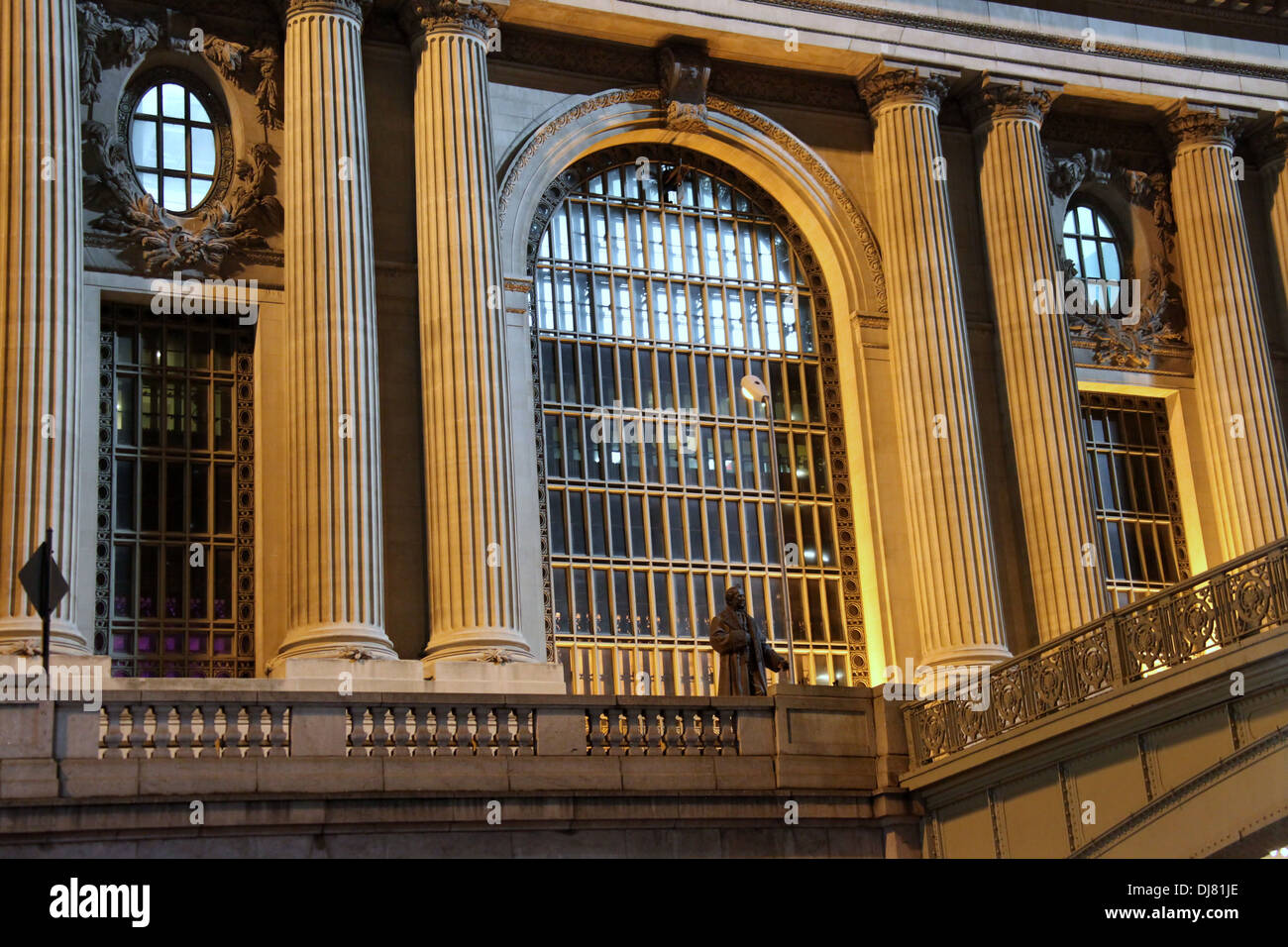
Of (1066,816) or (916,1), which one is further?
(916,1)

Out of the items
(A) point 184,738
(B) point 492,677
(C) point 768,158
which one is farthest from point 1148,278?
(A) point 184,738

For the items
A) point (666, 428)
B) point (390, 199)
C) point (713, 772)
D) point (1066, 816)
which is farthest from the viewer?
point (666, 428)

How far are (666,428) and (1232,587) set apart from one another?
1301 cm

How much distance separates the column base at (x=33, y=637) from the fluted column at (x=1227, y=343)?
1893 cm

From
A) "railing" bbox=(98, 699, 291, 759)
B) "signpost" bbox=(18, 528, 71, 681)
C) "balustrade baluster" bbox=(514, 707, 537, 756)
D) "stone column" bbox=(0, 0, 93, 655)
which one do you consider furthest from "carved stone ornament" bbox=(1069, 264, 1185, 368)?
"signpost" bbox=(18, 528, 71, 681)

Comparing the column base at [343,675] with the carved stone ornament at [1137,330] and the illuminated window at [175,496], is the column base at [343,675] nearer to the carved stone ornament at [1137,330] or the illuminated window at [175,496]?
the illuminated window at [175,496]

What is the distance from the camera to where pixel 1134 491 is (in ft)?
108

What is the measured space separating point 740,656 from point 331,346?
706 centimetres

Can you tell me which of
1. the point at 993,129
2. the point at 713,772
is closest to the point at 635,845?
the point at 713,772

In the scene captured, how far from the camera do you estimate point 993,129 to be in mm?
32062

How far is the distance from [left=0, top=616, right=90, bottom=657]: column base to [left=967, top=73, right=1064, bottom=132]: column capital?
17439 millimetres
